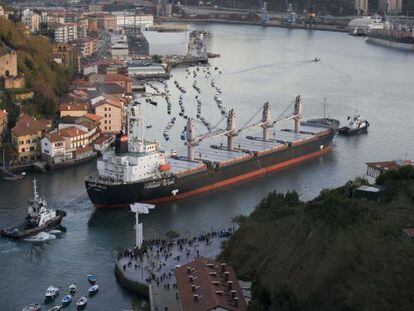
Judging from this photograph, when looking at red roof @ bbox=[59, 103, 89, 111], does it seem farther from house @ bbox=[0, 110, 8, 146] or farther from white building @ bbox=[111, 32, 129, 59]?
white building @ bbox=[111, 32, 129, 59]

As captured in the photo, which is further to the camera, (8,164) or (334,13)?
(334,13)

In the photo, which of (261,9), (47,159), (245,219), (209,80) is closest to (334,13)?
(261,9)

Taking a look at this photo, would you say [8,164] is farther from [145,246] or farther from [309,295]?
[309,295]

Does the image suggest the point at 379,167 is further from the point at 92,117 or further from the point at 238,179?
the point at 92,117

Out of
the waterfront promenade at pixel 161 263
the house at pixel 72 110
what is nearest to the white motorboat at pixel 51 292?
the waterfront promenade at pixel 161 263

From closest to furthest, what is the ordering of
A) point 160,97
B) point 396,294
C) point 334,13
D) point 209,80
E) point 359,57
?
point 396,294 → point 160,97 → point 209,80 → point 359,57 → point 334,13

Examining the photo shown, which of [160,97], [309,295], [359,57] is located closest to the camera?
[309,295]

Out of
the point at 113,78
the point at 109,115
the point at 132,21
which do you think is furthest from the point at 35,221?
the point at 132,21
